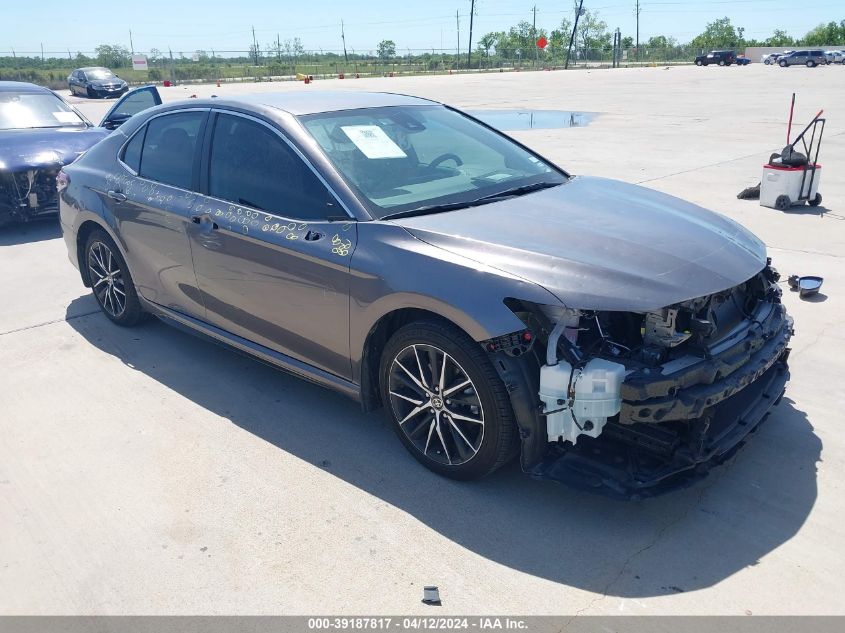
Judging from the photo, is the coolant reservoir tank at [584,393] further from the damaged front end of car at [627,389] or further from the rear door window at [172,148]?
the rear door window at [172,148]

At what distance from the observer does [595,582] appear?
2.87 meters

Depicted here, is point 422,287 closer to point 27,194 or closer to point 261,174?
point 261,174

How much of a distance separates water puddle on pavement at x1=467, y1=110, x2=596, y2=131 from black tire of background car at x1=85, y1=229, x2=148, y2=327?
11852 mm

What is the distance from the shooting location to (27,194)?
8.43 m

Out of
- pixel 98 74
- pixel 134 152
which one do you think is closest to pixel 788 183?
pixel 134 152

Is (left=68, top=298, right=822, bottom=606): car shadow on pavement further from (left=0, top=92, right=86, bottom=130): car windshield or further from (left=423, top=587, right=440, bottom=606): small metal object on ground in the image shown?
(left=0, top=92, right=86, bottom=130): car windshield

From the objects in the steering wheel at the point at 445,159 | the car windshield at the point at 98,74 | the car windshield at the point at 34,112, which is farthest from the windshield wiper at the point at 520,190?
the car windshield at the point at 98,74

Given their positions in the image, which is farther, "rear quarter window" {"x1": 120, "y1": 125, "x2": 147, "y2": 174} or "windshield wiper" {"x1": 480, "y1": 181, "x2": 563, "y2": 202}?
"rear quarter window" {"x1": 120, "y1": 125, "x2": 147, "y2": 174}

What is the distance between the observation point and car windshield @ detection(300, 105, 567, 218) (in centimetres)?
380

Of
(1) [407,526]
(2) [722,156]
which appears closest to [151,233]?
(1) [407,526]

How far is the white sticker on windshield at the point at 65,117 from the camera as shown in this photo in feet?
32.0

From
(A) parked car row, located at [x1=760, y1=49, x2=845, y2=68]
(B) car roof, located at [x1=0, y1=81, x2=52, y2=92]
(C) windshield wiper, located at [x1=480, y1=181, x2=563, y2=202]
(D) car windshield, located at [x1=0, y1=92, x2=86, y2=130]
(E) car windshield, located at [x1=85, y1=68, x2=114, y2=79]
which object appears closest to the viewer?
(C) windshield wiper, located at [x1=480, y1=181, x2=563, y2=202]

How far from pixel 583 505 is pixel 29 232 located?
8148mm
